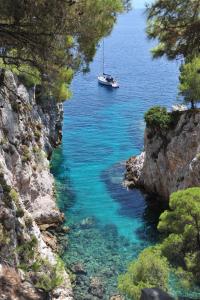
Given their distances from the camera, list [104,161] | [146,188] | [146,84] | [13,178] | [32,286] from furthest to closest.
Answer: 1. [146,84]
2. [104,161]
3. [146,188]
4. [13,178]
5. [32,286]

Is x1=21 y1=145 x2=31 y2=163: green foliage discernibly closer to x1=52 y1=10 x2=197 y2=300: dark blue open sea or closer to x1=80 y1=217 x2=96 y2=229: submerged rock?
x1=52 y1=10 x2=197 y2=300: dark blue open sea

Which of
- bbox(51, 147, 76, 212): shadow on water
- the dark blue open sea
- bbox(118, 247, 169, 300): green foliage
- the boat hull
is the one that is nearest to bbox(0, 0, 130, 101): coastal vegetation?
the dark blue open sea

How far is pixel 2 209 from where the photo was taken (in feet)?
79.0

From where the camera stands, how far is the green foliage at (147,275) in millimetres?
19375

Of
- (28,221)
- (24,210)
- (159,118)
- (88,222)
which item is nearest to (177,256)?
(28,221)

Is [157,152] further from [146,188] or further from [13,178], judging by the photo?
[13,178]

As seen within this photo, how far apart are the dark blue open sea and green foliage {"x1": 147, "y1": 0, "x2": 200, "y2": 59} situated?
163 cm

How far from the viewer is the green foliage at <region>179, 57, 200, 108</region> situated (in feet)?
122

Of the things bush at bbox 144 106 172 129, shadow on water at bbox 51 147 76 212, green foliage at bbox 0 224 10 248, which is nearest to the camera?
green foliage at bbox 0 224 10 248

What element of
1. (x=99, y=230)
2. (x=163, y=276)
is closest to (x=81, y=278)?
(x=99, y=230)

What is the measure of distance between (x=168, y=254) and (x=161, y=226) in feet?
4.28

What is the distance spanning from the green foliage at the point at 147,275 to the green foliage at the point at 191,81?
68.3 ft

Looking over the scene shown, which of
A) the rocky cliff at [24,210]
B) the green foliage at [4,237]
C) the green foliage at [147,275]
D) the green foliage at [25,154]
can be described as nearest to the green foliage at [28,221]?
the rocky cliff at [24,210]

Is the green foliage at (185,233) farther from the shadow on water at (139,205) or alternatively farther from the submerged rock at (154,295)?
the shadow on water at (139,205)
